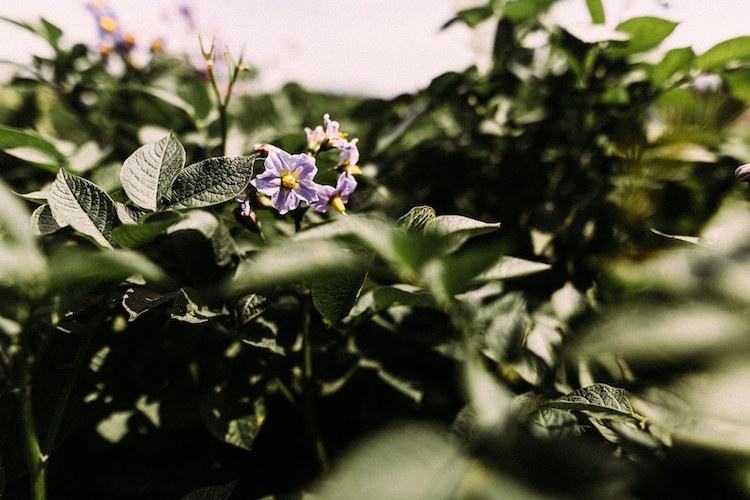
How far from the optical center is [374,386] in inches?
36.5

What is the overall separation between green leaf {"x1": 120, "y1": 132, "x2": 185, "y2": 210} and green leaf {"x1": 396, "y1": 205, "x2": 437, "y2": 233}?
0.30m

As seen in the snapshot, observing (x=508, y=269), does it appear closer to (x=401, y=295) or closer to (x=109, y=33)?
(x=401, y=295)

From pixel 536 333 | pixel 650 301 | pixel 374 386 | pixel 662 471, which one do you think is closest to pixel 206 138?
pixel 374 386

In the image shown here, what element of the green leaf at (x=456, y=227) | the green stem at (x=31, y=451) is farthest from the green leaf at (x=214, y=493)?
the green leaf at (x=456, y=227)

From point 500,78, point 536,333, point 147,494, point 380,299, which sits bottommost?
point 147,494

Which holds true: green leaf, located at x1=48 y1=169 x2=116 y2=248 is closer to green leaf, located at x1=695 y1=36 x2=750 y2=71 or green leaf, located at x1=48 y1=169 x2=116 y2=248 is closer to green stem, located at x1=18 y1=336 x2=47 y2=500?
green stem, located at x1=18 y1=336 x2=47 y2=500

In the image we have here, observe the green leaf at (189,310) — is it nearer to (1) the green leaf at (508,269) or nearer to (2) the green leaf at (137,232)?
(2) the green leaf at (137,232)

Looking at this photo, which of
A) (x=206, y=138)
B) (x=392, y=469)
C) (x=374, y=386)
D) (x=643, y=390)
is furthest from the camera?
(x=206, y=138)

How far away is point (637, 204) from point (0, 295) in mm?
965

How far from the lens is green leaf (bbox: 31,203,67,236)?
62 centimetres

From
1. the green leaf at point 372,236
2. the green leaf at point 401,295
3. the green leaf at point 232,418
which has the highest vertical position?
the green leaf at point 372,236

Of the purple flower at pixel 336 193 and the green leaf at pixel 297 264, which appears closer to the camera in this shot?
the green leaf at pixel 297 264

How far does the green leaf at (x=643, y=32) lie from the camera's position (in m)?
1.02

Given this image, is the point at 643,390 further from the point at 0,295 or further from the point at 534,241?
the point at 0,295
